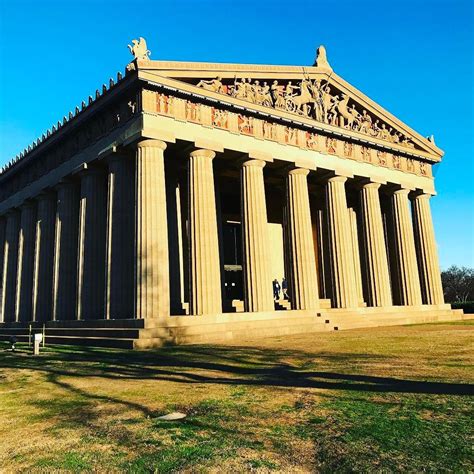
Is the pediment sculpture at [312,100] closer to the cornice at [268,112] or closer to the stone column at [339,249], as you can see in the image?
the cornice at [268,112]

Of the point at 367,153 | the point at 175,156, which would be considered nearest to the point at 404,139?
the point at 367,153

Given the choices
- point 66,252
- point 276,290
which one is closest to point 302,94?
point 276,290

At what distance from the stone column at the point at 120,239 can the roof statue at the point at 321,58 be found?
1739 cm

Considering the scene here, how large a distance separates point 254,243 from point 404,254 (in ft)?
54.7

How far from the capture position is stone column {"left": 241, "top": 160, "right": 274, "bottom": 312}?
2917 centimetres

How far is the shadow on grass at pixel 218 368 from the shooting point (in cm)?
1003

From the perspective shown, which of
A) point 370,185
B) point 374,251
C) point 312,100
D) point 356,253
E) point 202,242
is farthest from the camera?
point 356,253

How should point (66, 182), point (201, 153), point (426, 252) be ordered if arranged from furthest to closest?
point (426, 252)
point (66, 182)
point (201, 153)

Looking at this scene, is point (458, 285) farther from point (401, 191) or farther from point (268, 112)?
point (268, 112)

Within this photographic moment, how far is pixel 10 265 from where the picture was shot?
44188 millimetres

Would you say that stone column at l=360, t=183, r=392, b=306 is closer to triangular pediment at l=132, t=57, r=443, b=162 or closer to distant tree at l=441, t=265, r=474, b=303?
triangular pediment at l=132, t=57, r=443, b=162

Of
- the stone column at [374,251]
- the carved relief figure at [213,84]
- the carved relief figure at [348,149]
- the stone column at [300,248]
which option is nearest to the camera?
the carved relief figure at [213,84]

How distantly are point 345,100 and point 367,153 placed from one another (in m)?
4.81

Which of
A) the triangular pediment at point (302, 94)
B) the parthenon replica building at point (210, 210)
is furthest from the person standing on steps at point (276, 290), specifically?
the triangular pediment at point (302, 94)
